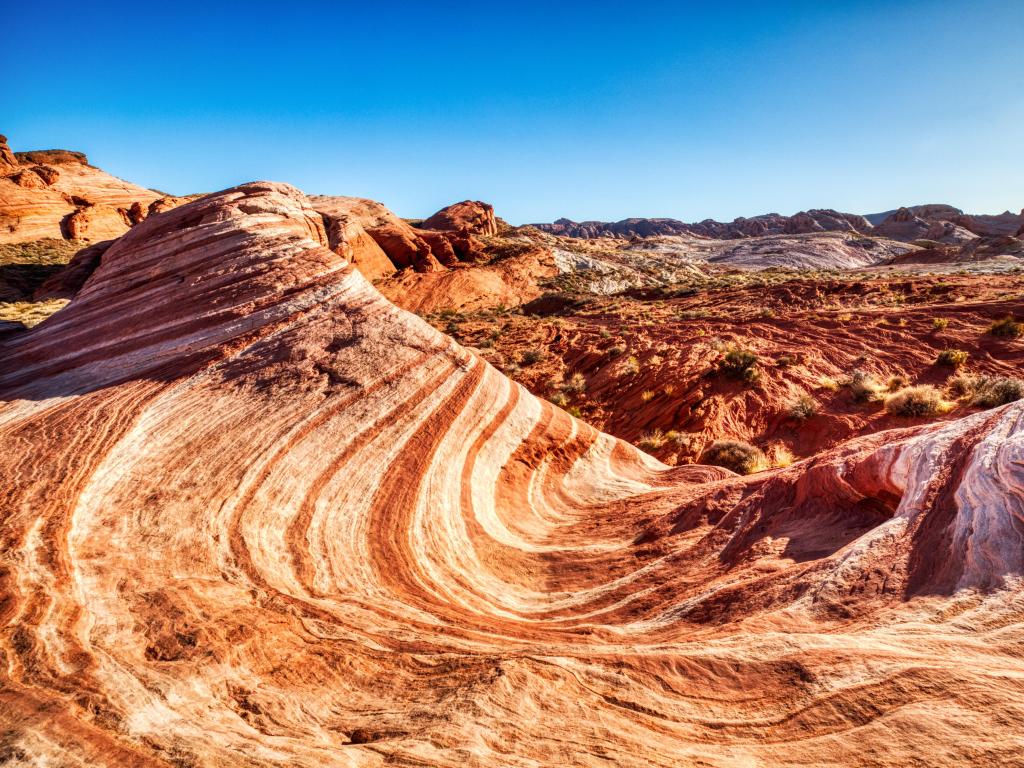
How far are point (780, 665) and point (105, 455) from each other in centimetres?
664

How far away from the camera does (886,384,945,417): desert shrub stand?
1174 centimetres

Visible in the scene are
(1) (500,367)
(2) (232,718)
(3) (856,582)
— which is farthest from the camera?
(1) (500,367)

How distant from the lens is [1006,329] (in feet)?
52.5

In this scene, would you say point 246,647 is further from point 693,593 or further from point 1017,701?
point 1017,701

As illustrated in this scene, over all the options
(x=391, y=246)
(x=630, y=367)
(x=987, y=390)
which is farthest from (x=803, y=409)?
(x=391, y=246)

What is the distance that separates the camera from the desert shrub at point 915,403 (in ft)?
38.5

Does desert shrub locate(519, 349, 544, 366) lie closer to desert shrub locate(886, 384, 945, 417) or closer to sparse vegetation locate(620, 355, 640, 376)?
sparse vegetation locate(620, 355, 640, 376)

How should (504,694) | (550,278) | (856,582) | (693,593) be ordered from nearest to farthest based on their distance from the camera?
(504,694) → (856,582) → (693,593) → (550,278)

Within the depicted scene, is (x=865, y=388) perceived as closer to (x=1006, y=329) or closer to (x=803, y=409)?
(x=803, y=409)

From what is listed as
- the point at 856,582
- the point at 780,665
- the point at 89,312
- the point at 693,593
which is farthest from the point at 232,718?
the point at 89,312

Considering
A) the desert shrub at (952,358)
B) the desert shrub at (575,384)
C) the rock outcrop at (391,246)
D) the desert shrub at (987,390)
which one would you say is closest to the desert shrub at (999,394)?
the desert shrub at (987,390)

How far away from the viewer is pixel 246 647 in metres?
3.17

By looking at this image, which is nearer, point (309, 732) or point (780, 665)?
point (309, 732)

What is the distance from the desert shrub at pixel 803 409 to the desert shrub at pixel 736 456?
2.06 meters
